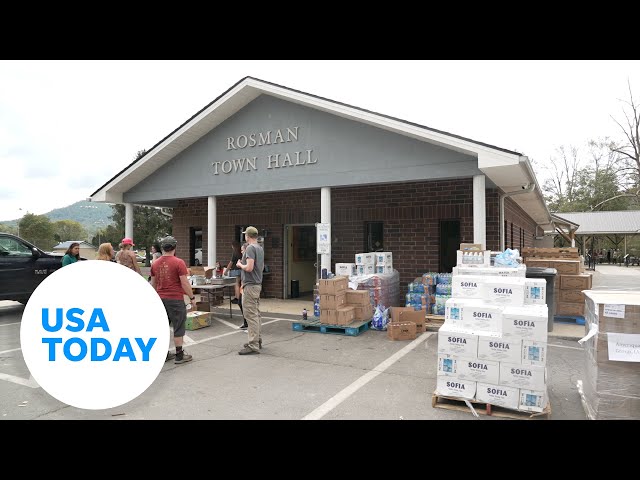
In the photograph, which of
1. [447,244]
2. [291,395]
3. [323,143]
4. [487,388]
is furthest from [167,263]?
[447,244]

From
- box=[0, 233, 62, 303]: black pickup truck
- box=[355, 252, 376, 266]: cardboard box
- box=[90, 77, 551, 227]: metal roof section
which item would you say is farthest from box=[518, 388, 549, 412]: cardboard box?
box=[0, 233, 62, 303]: black pickup truck

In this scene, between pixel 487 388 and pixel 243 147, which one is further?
pixel 243 147

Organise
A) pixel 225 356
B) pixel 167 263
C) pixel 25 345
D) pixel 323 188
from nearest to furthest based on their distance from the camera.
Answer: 1. pixel 25 345
2. pixel 167 263
3. pixel 225 356
4. pixel 323 188

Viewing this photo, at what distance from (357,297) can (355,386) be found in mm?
3607

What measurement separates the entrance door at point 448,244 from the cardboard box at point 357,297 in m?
2.89

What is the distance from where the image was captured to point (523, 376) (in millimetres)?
4023

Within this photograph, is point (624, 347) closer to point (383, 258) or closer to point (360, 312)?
point (360, 312)

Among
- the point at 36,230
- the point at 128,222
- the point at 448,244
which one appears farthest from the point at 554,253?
the point at 36,230

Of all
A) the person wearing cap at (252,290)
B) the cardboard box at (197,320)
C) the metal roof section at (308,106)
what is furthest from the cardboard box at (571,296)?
the cardboard box at (197,320)

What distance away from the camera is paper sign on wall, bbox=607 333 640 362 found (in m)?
3.61

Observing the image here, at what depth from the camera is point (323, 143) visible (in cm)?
975

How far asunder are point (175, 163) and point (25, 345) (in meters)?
10.3

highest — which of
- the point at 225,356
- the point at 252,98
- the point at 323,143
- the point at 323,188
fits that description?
the point at 252,98

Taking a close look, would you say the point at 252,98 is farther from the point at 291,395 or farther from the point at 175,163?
the point at 291,395
